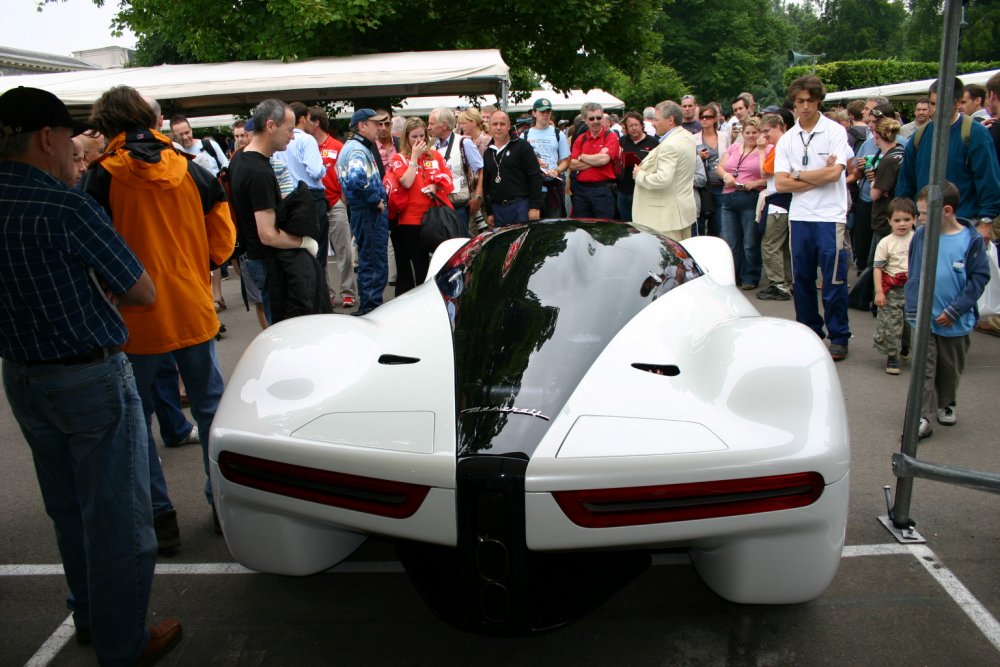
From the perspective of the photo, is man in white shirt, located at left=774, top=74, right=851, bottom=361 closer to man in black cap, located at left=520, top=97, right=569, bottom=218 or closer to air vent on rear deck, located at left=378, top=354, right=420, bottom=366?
man in black cap, located at left=520, top=97, right=569, bottom=218

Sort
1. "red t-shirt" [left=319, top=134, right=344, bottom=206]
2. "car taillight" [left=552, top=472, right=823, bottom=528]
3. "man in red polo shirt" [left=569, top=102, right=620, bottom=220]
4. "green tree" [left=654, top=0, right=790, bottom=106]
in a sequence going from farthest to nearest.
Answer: "green tree" [left=654, top=0, right=790, bottom=106], "man in red polo shirt" [left=569, top=102, right=620, bottom=220], "red t-shirt" [left=319, top=134, right=344, bottom=206], "car taillight" [left=552, top=472, right=823, bottom=528]

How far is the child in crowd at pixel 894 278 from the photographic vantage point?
534 centimetres

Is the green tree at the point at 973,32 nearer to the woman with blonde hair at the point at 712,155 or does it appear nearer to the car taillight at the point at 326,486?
the woman with blonde hair at the point at 712,155

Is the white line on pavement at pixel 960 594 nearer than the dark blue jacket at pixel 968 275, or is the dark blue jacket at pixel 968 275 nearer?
the white line on pavement at pixel 960 594

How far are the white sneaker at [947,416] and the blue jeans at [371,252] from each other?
15.2 ft

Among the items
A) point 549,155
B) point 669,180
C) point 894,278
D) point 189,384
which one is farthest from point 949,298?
point 549,155

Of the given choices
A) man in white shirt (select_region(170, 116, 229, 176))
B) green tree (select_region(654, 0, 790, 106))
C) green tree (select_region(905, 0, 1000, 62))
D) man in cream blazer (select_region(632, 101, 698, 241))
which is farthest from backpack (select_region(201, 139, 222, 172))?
green tree (select_region(654, 0, 790, 106))

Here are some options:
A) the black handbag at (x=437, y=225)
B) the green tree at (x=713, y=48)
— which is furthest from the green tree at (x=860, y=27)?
the black handbag at (x=437, y=225)

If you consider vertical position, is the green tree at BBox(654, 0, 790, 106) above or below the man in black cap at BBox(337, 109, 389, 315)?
above

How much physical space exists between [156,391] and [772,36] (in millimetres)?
60076

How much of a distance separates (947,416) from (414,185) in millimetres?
4605

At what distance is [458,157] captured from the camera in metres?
8.05

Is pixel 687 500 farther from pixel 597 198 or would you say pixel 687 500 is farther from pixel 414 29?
pixel 414 29

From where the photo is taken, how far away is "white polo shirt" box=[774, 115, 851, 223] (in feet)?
18.2
